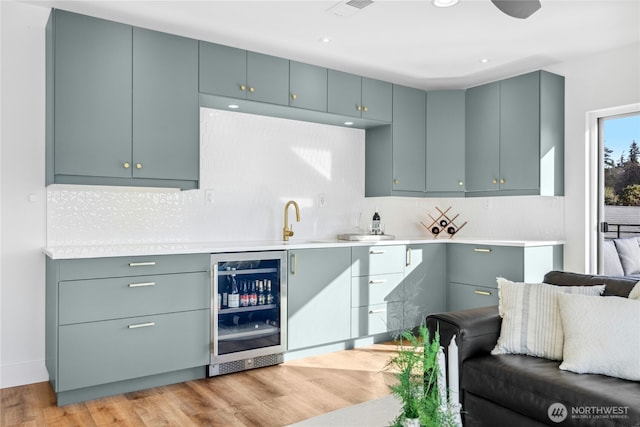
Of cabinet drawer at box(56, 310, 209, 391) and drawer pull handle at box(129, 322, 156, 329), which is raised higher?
drawer pull handle at box(129, 322, 156, 329)

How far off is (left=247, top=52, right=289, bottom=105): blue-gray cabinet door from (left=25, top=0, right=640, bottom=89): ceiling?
9 centimetres

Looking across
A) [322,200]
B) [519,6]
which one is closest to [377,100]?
[322,200]

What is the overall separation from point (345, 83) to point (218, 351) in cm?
251

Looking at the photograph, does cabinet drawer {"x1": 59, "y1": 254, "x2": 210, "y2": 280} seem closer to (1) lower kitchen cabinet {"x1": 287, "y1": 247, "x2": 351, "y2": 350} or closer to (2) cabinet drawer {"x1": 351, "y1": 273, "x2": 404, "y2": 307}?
(1) lower kitchen cabinet {"x1": 287, "y1": 247, "x2": 351, "y2": 350}

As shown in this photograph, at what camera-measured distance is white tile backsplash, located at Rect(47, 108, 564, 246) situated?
345 centimetres

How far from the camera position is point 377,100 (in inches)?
177

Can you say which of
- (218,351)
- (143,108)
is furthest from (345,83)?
(218,351)

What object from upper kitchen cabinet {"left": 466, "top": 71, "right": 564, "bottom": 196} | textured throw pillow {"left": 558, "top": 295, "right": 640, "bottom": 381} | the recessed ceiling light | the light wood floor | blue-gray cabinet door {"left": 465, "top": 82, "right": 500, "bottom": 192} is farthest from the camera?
blue-gray cabinet door {"left": 465, "top": 82, "right": 500, "bottom": 192}

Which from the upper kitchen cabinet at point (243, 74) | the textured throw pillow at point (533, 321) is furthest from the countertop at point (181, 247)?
the textured throw pillow at point (533, 321)

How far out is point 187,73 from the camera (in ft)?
11.3

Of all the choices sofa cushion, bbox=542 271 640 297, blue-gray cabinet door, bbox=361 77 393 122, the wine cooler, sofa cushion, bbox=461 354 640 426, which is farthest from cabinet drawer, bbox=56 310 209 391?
blue-gray cabinet door, bbox=361 77 393 122

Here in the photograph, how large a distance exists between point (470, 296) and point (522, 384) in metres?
2.41

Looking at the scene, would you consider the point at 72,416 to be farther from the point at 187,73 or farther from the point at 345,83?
the point at 345,83

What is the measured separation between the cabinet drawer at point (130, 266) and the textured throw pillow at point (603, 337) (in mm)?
2227
